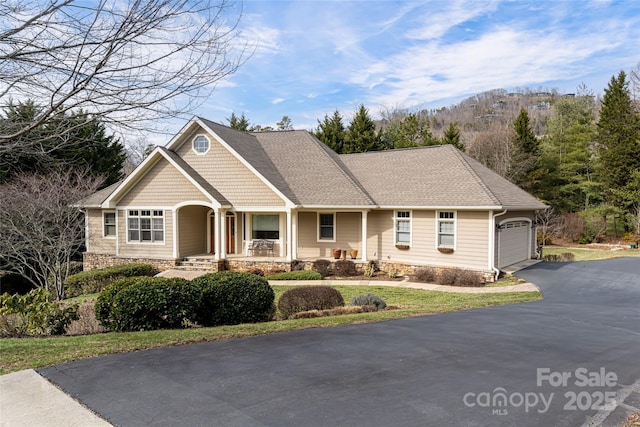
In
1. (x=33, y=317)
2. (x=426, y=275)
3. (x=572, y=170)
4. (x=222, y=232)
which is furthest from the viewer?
(x=572, y=170)

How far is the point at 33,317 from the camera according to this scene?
7.94m

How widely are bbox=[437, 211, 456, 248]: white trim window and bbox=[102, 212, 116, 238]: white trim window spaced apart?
16.0 meters

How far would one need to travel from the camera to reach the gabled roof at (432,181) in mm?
16283

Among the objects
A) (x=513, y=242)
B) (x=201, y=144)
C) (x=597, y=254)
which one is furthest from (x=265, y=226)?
(x=597, y=254)

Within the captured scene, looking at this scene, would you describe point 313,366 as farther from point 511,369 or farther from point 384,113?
point 384,113

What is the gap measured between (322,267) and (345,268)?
38.6 inches

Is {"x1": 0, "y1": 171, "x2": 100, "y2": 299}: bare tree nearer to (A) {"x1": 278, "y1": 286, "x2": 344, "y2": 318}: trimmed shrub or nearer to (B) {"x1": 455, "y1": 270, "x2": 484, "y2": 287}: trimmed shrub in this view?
(A) {"x1": 278, "y1": 286, "x2": 344, "y2": 318}: trimmed shrub

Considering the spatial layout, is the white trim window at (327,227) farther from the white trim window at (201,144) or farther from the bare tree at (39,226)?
the bare tree at (39,226)

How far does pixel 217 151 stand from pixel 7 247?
9701 millimetres

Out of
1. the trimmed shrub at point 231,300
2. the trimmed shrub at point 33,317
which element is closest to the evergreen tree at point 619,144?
the trimmed shrub at point 231,300

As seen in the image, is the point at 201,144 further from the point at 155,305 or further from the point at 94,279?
the point at 155,305

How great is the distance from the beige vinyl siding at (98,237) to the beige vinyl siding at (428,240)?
13.1 meters

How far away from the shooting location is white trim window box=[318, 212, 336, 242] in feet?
62.9

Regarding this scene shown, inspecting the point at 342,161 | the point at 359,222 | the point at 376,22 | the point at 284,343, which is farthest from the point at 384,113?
the point at 284,343
